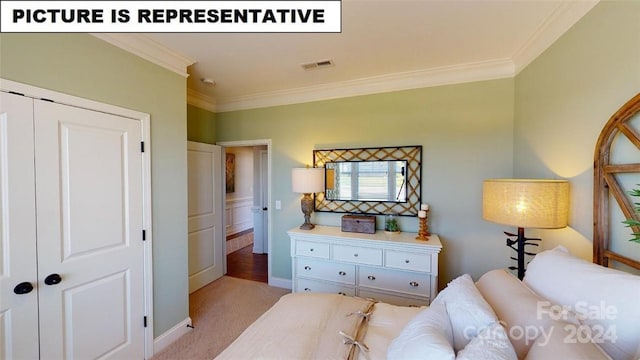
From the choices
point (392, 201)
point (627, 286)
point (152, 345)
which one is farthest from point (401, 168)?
point (152, 345)

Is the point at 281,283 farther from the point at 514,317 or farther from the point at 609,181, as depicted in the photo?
the point at 609,181

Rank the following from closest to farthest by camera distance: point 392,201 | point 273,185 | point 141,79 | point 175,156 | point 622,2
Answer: point 622,2 → point 141,79 → point 175,156 → point 392,201 → point 273,185

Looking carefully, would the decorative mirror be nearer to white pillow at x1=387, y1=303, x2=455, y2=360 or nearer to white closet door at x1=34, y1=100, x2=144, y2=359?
white pillow at x1=387, y1=303, x2=455, y2=360

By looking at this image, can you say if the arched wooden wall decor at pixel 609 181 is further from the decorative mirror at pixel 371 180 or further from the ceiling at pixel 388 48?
the decorative mirror at pixel 371 180

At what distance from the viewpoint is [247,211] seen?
6762 mm

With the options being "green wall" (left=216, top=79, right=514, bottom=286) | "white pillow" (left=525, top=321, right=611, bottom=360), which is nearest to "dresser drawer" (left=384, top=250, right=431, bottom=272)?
"green wall" (left=216, top=79, right=514, bottom=286)

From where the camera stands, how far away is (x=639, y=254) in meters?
1.10

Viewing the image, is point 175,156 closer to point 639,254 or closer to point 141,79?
point 141,79

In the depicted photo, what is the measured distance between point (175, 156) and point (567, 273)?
108 inches

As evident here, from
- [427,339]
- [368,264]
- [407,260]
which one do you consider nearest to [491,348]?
[427,339]

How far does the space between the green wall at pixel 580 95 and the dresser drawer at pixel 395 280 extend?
1.00 metres

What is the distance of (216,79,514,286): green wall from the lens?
8.09ft

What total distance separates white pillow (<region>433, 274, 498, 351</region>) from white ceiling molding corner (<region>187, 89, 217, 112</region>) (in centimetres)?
342

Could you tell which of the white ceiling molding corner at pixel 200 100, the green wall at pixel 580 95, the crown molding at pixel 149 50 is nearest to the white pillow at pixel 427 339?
the green wall at pixel 580 95
